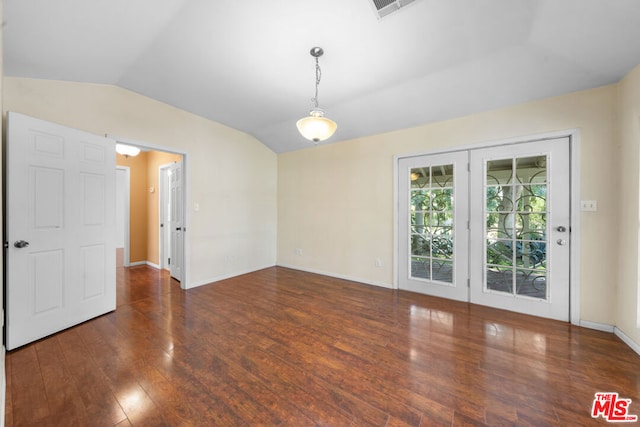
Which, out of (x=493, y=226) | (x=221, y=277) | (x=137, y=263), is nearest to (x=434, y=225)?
(x=493, y=226)

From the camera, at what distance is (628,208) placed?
7.49ft

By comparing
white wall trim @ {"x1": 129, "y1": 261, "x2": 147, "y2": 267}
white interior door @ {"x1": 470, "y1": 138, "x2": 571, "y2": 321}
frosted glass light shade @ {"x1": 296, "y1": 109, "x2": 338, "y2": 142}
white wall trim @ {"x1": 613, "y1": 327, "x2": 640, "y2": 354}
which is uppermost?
frosted glass light shade @ {"x1": 296, "y1": 109, "x2": 338, "y2": 142}

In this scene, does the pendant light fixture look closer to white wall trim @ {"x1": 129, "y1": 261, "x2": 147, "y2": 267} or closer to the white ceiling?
the white ceiling

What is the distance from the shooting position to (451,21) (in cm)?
204

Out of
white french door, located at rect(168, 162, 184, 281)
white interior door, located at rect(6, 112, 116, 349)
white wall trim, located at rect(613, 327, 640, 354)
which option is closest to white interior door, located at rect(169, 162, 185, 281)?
white french door, located at rect(168, 162, 184, 281)

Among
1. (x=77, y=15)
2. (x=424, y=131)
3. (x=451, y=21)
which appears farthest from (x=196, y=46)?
(x=424, y=131)

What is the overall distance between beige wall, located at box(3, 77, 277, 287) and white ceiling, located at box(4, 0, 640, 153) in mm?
184

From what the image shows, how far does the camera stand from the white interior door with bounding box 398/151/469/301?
330 centimetres

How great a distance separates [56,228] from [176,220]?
1887 millimetres

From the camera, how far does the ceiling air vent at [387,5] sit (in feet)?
6.18

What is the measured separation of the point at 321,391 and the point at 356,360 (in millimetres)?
448

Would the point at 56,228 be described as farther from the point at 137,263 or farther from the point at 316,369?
the point at 137,263

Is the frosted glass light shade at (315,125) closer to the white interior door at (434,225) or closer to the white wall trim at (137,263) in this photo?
the white interior door at (434,225)

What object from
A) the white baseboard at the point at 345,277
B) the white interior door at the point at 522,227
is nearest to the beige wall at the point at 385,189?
the white baseboard at the point at 345,277
